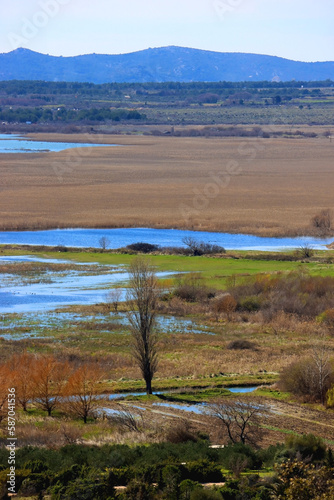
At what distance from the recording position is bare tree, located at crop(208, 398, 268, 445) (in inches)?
829

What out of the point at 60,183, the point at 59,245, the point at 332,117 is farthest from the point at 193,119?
the point at 59,245

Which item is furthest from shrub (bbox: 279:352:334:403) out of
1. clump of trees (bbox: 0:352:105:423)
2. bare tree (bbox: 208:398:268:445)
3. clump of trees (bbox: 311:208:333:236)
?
clump of trees (bbox: 311:208:333:236)

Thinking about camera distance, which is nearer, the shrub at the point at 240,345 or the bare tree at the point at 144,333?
the bare tree at the point at 144,333

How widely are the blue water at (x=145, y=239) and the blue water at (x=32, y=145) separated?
215 ft

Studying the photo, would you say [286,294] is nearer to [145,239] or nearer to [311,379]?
[311,379]

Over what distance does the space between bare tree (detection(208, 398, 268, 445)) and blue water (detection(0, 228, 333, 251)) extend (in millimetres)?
36386

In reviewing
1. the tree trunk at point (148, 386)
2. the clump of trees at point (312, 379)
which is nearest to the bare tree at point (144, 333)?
the tree trunk at point (148, 386)

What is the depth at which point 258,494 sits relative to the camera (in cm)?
1446

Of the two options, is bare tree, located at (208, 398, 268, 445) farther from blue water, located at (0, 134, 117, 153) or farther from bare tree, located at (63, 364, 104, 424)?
blue water, located at (0, 134, 117, 153)

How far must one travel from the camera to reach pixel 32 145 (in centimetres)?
14375

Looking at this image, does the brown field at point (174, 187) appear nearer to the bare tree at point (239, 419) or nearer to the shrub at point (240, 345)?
the shrub at point (240, 345)

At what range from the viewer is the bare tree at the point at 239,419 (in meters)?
21.0

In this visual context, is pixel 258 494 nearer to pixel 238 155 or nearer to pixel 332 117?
→ pixel 238 155

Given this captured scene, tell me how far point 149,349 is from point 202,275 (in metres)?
23.0
